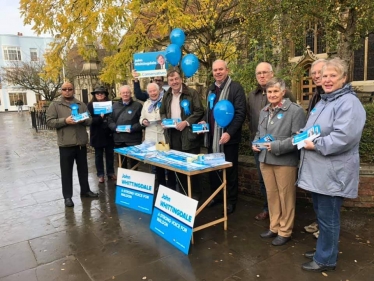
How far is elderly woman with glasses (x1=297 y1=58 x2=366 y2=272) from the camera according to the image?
256cm

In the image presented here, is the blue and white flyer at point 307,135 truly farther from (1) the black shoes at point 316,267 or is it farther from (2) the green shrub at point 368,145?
(2) the green shrub at point 368,145

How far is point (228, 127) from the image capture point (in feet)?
13.6

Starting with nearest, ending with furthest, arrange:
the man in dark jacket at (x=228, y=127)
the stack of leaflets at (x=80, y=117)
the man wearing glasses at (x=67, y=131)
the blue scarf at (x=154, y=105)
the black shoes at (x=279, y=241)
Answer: the black shoes at (x=279, y=241), the man in dark jacket at (x=228, y=127), the stack of leaflets at (x=80, y=117), the man wearing glasses at (x=67, y=131), the blue scarf at (x=154, y=105)

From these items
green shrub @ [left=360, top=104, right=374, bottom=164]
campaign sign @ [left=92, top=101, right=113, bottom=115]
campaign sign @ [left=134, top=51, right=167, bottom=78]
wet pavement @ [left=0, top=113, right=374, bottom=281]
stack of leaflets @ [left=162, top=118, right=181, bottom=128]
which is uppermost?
campaign sign @ [left=134, top=51, right=167, bottom=78]

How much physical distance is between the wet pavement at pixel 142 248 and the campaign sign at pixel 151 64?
2405 mm

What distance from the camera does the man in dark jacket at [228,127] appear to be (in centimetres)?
413

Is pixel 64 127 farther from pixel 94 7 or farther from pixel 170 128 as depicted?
pixel 94 7

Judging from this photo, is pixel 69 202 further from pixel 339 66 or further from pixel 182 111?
pixel 339 66

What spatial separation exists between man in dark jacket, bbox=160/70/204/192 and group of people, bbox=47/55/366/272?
1 cm

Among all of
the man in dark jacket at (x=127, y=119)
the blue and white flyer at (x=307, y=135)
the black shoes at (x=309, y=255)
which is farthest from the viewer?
the man in dark jacket at (x=127, y=119)

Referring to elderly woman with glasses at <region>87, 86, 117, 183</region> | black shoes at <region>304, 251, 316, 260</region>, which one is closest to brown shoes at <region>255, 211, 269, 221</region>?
black shoes at <region>304, 251, 316, 260</region>

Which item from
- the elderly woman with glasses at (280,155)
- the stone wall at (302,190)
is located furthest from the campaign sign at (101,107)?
the elderly woman with glasses at (280,155)

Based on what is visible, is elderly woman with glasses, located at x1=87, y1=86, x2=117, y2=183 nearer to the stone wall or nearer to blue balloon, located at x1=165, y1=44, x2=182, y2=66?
blue balloon, located at x1=165, y1=44, x2=182, y2=66

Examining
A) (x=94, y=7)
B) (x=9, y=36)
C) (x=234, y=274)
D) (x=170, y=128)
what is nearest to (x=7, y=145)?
(x=94, y=7)
